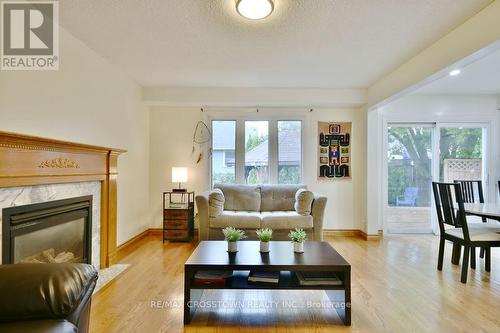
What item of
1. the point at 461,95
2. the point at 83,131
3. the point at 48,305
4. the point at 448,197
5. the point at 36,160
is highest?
the point at 461,95

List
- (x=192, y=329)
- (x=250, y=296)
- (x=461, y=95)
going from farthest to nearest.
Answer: (x=461, y=95) → (x=250, y=296) → (x=192, y=329)

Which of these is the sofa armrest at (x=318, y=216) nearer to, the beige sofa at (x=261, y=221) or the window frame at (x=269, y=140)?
the beige sofa at (x=261, y=221)

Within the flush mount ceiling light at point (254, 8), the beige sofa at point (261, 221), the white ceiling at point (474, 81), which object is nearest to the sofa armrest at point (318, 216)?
the beige sofa at point (261, 221)

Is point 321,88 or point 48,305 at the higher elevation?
point 321,88

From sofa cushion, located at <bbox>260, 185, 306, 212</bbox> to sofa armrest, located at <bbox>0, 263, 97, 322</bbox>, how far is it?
9.98 feet

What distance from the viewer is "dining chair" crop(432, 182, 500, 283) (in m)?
2.67

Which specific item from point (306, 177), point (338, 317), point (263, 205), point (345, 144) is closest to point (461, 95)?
point (345, 144)

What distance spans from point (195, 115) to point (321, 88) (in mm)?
2143

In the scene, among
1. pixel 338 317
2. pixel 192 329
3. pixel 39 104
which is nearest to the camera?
pixel 192 329

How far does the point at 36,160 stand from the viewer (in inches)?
78.7

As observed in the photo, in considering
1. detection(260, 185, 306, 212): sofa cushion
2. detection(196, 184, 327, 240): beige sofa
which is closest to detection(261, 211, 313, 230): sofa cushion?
detection(196, 184, 327, 240): beige sofa

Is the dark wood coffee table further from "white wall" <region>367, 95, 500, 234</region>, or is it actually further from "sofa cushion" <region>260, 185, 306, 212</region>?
"white wall" <region>367, 95, 500, 234</region>

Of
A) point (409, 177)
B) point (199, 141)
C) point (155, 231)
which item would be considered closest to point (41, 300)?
point (155, 231)

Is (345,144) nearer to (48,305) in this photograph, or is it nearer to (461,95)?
(461,95)
